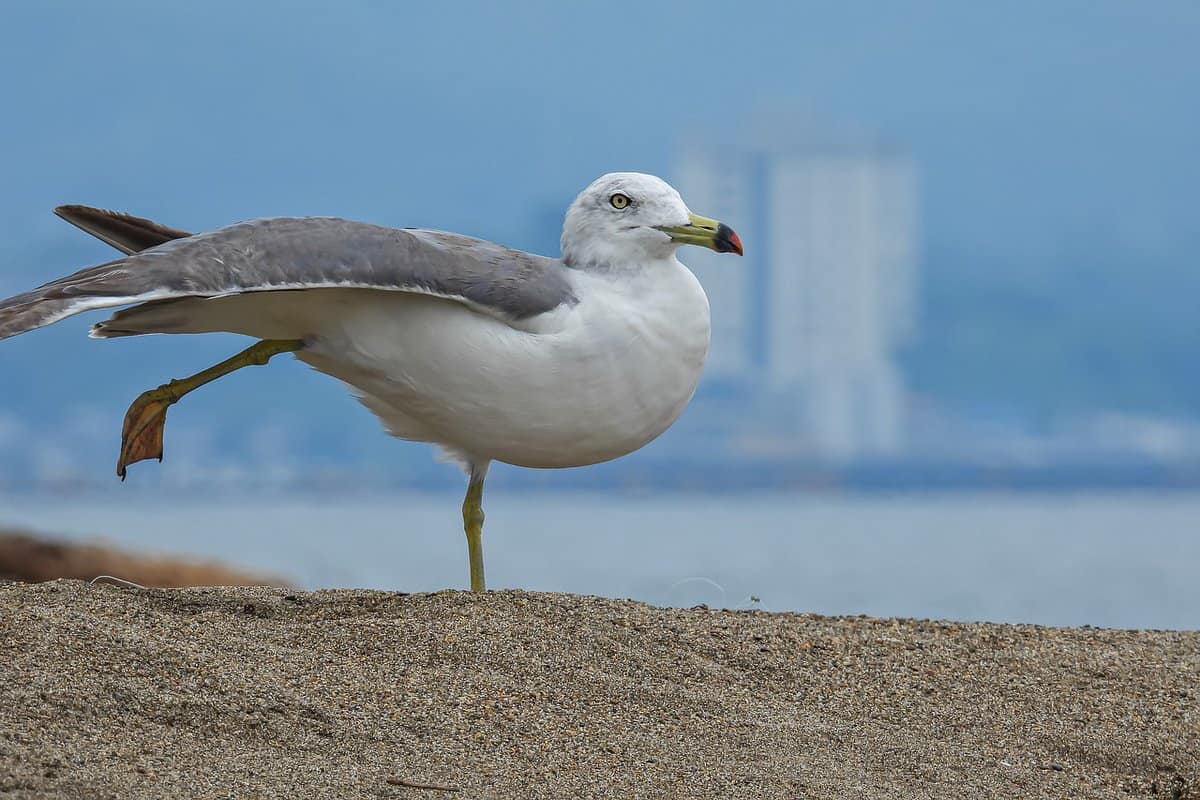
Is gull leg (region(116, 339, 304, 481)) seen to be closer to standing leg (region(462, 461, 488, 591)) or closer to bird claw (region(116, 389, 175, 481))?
bird claw (region(116, 389, 175, 481))

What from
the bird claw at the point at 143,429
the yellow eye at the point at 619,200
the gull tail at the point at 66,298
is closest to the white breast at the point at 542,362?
the yellow eye at the point at 619,200

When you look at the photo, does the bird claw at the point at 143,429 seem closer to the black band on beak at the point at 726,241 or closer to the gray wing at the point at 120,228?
the gray wing at the point at 120,228

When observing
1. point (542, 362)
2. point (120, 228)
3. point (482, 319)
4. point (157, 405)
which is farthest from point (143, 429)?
point (542, 362)

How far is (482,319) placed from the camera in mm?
5027

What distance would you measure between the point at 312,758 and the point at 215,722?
36 cm

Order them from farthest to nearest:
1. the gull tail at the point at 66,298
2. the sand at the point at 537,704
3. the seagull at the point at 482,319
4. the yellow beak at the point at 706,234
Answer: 1. the yellow beak at the point at 706,234
2. the seagull at the point at 482,319
3. the gull tail at the point at 66,298
4. the sand at the point at 537,704

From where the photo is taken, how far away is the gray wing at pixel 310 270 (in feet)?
14.8

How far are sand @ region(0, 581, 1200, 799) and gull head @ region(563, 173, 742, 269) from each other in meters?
1.33

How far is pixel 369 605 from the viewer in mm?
5633

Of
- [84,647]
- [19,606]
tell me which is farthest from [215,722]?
[19,606]

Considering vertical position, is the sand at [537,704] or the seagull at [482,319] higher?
the seagull at [482,319]

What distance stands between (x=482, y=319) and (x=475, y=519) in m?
1.09

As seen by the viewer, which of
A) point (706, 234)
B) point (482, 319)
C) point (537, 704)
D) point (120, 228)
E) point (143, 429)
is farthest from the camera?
point (120, 228)

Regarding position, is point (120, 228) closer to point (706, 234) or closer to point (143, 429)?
point (143, 429)
